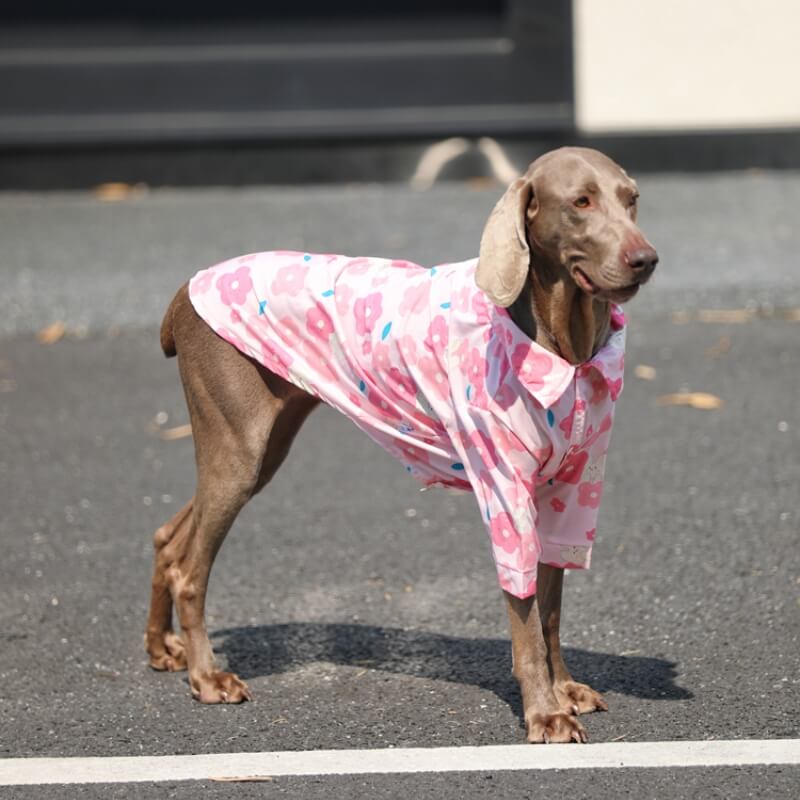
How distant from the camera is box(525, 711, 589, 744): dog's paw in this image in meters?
4.12

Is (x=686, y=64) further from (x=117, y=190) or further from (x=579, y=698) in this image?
(x=579, y=698)

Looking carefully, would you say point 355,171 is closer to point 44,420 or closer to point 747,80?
point 747,80

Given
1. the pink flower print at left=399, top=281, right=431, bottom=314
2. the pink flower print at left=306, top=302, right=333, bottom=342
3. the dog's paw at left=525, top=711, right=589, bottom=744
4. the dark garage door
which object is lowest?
the dark garage door

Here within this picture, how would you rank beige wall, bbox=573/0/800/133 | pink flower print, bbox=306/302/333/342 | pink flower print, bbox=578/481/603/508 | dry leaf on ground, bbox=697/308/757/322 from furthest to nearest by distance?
1. beige wall, bbox=573/0/800/133
2. dry leaf on ground, bbox=697/308/757/322
3. pink flower print, bbox=306/302/333/342
4. pink flower print, bbox=578/481/603/508

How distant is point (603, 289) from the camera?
156 inches

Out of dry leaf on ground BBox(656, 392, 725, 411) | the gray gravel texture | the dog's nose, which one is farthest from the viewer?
the gray gravel texture

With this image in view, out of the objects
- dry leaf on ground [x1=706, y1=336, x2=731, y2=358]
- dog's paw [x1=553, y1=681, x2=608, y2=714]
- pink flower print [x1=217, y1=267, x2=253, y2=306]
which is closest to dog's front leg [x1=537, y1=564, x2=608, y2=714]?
dog's paw [x1=553, y1=681, x2=608, y2=714]

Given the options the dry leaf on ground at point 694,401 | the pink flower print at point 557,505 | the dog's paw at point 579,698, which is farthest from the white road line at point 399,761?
the dry leaf on ground at point 694,401

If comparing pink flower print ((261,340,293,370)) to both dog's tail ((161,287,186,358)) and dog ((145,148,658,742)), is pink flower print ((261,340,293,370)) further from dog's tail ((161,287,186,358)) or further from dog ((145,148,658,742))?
dog's tail ((161,287,186,358))

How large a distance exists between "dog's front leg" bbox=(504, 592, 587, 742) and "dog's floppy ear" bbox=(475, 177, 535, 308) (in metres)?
0.81

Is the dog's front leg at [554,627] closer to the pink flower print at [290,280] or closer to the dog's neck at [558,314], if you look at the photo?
the dog's neck at [558,314]

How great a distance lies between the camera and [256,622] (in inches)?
202

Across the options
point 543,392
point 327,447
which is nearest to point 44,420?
point 327,447

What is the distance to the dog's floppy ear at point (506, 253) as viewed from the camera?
3.99 m
